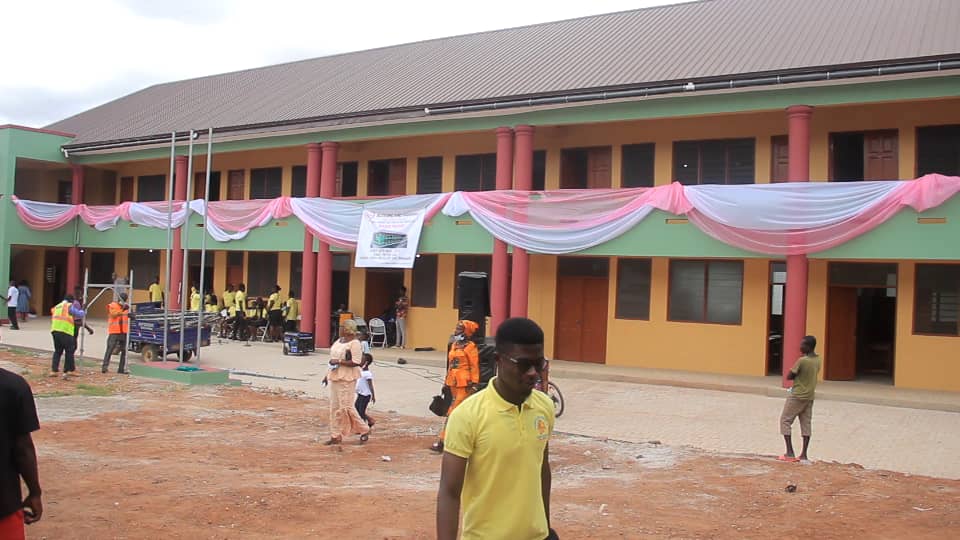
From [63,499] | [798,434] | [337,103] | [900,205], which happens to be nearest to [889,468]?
[798,434]

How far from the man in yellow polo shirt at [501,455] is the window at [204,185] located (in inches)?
1099

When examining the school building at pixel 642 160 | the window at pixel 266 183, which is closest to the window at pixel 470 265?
the school building at pixel 642 160

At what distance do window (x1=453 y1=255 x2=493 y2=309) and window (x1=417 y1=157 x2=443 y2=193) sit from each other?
84.4 inches

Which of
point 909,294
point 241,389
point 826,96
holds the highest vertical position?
point 826,96

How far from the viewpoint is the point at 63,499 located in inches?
305

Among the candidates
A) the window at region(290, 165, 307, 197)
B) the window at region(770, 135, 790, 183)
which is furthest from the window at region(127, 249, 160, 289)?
the window at region(770, 135, 790, 183)

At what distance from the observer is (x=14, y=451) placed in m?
4.42

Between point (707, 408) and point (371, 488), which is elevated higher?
point (707, 408)

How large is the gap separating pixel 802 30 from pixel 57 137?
25195 millimetres

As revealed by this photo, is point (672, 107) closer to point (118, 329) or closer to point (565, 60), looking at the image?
point (565, 60)

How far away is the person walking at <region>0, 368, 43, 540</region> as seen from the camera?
4289 millimetres

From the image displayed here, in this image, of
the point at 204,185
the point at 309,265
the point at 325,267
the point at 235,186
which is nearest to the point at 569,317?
the point at 325,267

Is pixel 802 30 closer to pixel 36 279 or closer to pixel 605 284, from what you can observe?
pixel 605 284

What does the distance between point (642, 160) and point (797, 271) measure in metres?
5.40
